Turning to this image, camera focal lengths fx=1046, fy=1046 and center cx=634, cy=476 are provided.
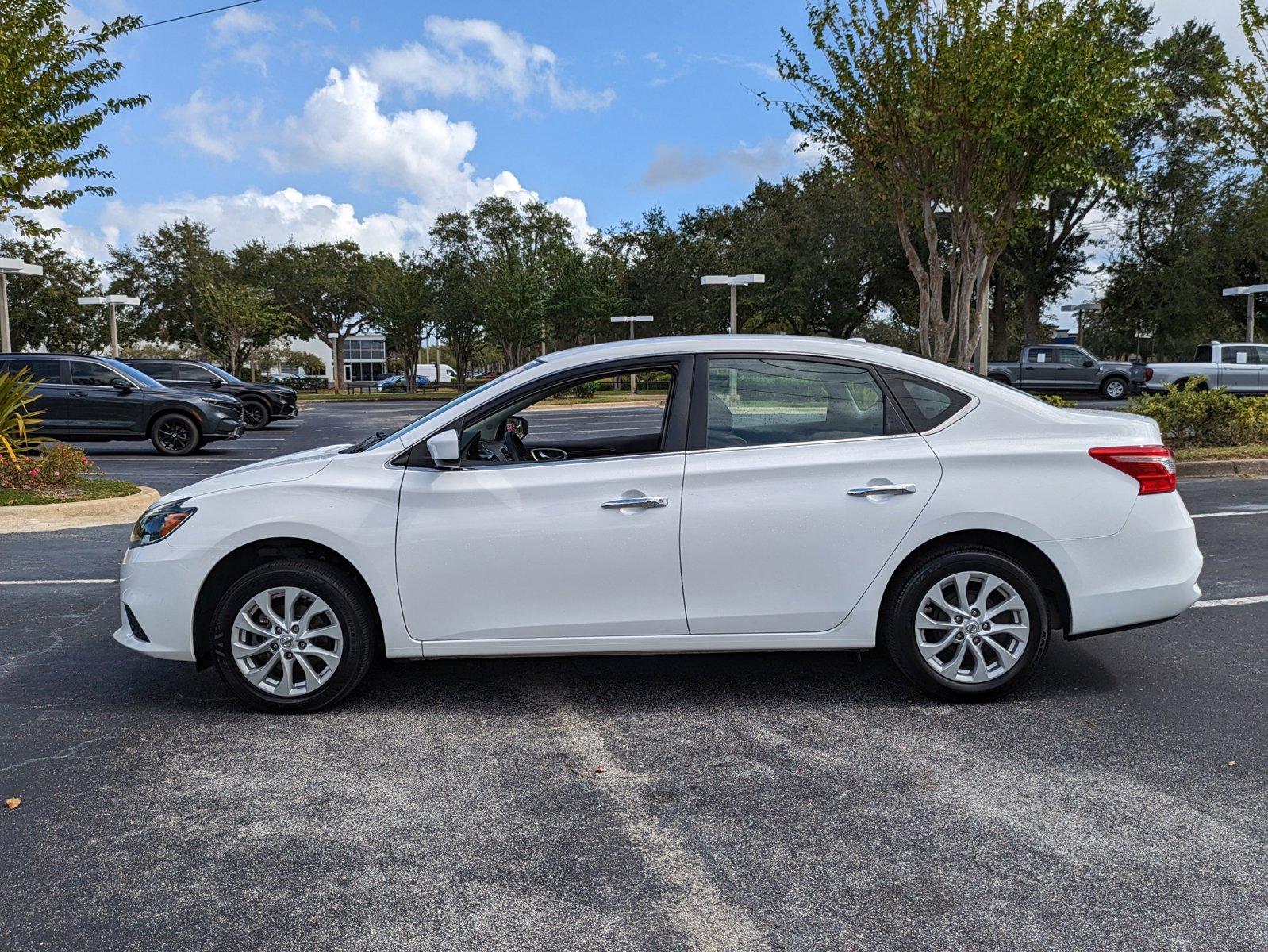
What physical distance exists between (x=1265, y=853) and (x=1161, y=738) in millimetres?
1044

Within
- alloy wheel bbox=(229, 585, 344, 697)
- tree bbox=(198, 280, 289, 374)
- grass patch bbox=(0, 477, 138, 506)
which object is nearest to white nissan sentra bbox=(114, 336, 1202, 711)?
alloy wheel bbox=(229, 585, 344, 697)

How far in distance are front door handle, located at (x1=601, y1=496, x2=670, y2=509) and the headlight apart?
72.8 inches

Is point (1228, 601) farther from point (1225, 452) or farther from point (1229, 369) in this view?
point (1229, 369)

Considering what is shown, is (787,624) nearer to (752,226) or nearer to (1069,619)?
(1069,619)

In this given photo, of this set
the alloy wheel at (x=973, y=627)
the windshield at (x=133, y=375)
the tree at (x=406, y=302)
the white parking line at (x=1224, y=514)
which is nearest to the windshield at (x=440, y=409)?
the alloy wheel at (x=973, y=627)

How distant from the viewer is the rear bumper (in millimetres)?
4621

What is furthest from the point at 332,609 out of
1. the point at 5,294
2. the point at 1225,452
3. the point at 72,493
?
the point at 5,294

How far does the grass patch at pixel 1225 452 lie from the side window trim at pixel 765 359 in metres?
9.98

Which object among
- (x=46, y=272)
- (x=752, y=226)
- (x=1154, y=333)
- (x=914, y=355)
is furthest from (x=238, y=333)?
(x=914, y=355)

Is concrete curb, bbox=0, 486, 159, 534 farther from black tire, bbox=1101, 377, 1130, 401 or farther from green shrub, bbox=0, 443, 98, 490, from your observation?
black tire, bbox=1101, 377, 1130, 401

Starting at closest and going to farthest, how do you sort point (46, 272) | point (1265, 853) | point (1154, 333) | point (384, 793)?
point (1265, 853), point (384, 793), point (1154, 333), point (46, 272)

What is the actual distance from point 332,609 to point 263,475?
0.71 metres

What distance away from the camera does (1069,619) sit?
466 centimetres

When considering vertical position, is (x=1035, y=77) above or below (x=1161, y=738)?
above
